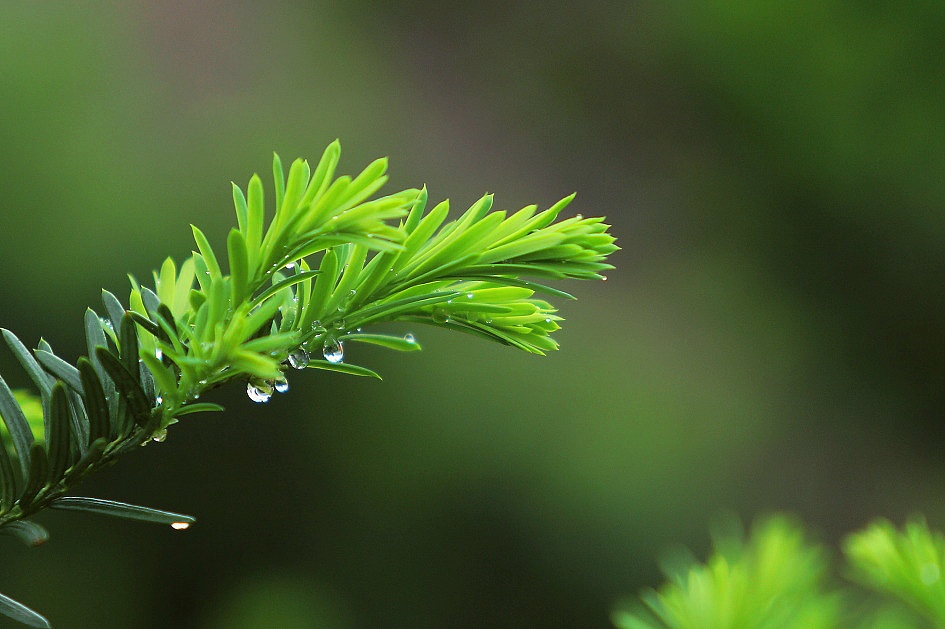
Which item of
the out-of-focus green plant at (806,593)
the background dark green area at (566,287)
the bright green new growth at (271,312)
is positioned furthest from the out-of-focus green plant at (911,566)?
the background dark green area at (566,287)

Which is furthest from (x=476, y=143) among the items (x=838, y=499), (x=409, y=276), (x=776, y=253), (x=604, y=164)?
(x=409, y=276)

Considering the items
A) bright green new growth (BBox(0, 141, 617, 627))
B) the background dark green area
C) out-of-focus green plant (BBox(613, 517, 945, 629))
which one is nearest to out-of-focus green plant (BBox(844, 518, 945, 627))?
out-of-focus green plant (BBox(613, 517, 945, 629))

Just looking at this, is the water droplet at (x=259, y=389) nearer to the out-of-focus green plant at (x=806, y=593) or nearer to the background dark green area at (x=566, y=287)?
the out-of-focus green plant at (x=806, y=593)

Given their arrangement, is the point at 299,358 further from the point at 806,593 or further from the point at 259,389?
the point at 806,593

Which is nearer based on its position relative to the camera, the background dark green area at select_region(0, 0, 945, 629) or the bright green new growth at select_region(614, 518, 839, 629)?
the bright green new growth at select_region(614, 518, 839, 629)

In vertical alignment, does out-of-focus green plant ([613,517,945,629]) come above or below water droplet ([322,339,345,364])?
below

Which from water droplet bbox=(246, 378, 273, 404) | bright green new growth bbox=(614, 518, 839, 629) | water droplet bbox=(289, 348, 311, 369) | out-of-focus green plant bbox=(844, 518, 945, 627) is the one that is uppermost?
water droplet bbox=(289, 348, 311, 369)

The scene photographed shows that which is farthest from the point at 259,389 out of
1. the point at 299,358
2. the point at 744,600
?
the point at 744,600

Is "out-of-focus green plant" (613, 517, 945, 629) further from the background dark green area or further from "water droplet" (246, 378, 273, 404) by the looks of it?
the background dark green area
